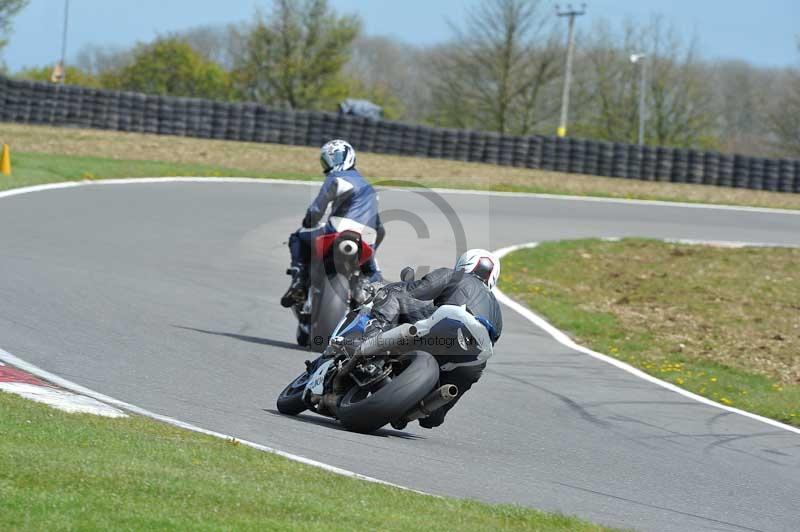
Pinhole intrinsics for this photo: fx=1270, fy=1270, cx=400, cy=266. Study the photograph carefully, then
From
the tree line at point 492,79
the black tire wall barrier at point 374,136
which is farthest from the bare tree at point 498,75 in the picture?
the black tire wall barrier at point 374,136

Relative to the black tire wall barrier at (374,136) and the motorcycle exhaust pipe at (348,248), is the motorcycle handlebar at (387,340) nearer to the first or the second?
the motorcycle exhaust pipe at (348,248)

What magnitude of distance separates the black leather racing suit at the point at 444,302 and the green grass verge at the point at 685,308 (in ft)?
12.8

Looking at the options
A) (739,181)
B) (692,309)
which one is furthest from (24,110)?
(692,309)

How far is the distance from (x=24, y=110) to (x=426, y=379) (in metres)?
27.4

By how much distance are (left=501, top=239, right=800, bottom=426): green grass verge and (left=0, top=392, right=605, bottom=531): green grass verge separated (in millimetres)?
5508

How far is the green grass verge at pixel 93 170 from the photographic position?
2242cm

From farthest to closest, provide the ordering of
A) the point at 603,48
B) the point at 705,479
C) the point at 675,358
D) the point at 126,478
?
the point at 603,48 → the point at 675,358 → the point at 705,479 → the point at 126,478

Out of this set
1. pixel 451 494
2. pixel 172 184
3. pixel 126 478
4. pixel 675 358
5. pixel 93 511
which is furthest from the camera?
pixel 172 184

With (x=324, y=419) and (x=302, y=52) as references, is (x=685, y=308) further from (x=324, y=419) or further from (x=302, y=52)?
(x=302, y=52)

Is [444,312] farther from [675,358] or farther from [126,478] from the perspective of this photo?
[675,358]

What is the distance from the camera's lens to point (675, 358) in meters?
13.1

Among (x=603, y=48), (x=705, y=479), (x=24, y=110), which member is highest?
(x=603, y=48)

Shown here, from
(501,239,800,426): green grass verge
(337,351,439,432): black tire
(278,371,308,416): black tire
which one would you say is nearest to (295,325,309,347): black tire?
(278,371,308,416): black tire

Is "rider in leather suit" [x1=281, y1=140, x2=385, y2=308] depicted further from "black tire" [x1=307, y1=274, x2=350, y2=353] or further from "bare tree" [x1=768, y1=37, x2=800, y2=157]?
"bare tree" [x1=768, y1=37, x2=800, y2=157]
